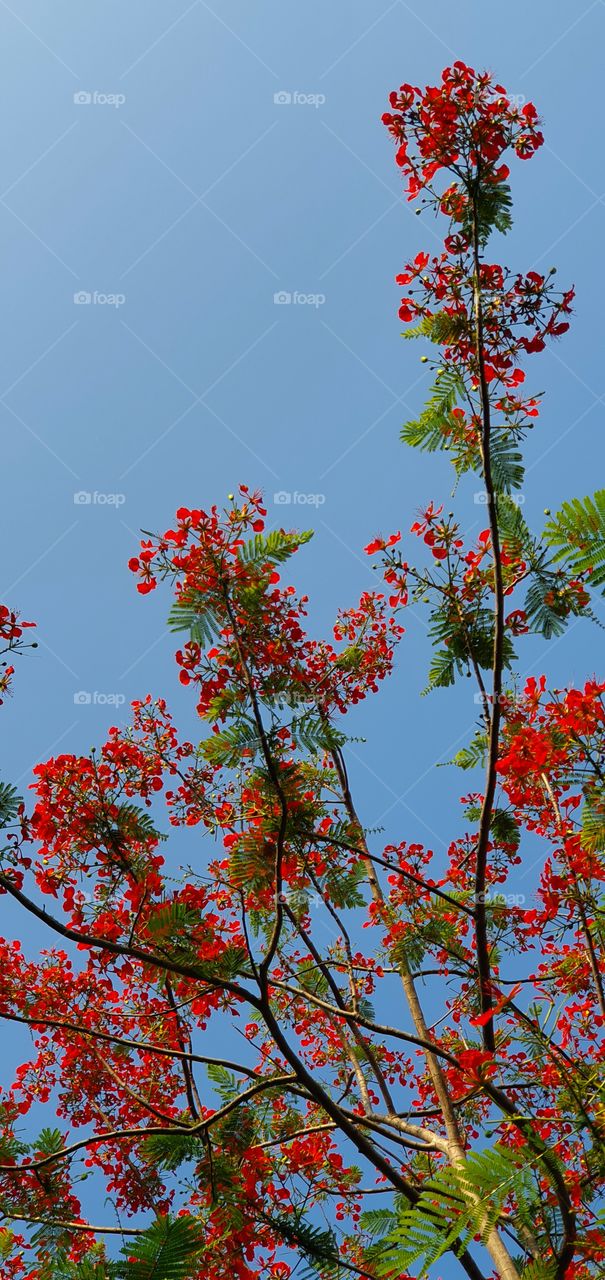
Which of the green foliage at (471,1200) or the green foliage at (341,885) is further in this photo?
the green foliage at (341,885)


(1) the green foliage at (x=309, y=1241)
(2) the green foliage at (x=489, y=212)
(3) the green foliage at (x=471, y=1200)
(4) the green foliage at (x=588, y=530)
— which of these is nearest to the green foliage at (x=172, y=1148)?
(1) the green foliage at (x=309, y=1241)

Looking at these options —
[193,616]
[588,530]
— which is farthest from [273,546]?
[588,530]

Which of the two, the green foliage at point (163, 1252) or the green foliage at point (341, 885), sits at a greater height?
the green foliage at point (341, 885)

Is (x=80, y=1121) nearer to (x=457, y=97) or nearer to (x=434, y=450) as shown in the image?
(x=434, y=450)

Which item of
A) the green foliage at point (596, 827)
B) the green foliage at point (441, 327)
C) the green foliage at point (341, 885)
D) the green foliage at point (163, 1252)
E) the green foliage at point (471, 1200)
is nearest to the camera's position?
the green foliage at point (471, 1200)

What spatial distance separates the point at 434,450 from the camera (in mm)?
4051

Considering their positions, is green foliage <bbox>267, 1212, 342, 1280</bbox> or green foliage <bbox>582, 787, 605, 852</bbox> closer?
green foliage <bbox>582, 787, 605, 852</bbox>

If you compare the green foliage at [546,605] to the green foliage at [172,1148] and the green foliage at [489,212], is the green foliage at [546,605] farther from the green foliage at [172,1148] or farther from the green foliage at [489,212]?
the green foliage at [172,1148]

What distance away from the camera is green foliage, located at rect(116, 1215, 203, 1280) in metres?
2.03

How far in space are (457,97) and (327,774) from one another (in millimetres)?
4969

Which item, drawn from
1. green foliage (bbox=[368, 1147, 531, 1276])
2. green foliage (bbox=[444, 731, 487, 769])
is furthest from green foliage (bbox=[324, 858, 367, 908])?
green foliage (bbox=[368, 1147, 531, 1276])

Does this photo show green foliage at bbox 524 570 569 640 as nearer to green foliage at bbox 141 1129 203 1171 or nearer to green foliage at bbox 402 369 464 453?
green foliage at bbox 402 369 464 453

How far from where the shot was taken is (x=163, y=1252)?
203 cm

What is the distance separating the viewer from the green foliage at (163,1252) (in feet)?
6.66
